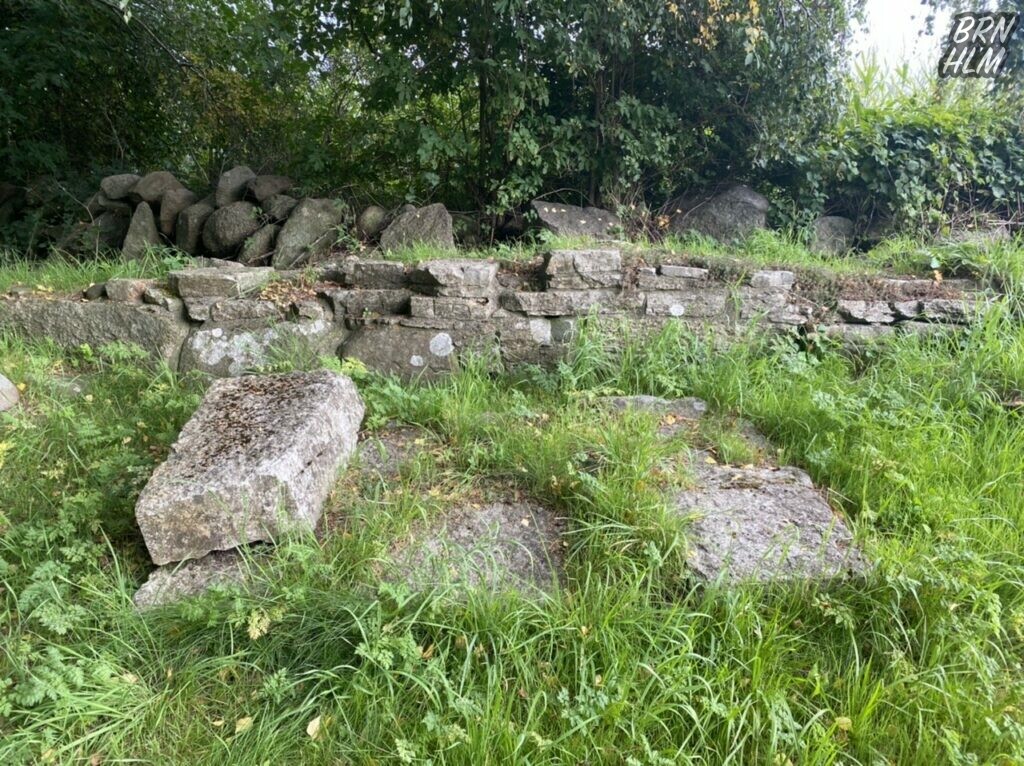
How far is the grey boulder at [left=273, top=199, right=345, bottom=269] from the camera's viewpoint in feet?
14.3

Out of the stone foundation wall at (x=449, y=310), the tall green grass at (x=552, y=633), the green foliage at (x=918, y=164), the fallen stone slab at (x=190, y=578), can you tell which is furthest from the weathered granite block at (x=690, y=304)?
the fallen stone slab at (x=190, y=578)

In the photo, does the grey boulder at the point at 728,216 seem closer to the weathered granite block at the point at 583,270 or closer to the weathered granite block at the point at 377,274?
the weathered granite block at the point at 583,270

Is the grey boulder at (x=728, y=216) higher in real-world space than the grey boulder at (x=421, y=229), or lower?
higher

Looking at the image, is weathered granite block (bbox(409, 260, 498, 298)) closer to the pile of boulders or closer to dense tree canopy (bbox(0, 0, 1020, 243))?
the pile of boulders

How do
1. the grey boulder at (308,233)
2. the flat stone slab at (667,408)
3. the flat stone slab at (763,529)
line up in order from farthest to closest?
1. the grey boulder at (308,233)
2. the flat stone slab at (667,408)
3. the flat stone slab at (763,529)

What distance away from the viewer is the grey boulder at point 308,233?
435cm

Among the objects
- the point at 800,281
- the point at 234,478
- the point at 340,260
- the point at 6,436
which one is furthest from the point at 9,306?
the point at 800,281

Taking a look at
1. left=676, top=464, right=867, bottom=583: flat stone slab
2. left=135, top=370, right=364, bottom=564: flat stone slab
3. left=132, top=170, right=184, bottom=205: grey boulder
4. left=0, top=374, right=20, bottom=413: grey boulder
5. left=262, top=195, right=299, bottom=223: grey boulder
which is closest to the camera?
left=676, top=464, right=867, bottom=583: flat stone slab

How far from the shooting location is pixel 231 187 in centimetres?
481

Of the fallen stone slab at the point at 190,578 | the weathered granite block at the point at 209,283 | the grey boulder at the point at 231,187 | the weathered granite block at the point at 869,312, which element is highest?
the grey boulder at the point at 231,187

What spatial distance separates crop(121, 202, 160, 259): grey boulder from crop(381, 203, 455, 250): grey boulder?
75.1 inches

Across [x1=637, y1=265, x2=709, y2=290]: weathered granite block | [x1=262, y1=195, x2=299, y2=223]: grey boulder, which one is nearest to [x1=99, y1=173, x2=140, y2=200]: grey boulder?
[x1=262, y1=195, x2=299, y2=223]: grey boulder

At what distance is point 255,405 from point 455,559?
49.1 inches

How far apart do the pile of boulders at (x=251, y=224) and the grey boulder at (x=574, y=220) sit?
77cm
